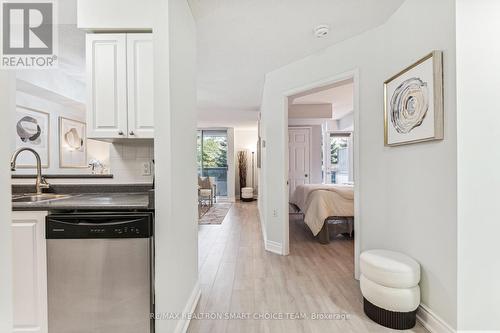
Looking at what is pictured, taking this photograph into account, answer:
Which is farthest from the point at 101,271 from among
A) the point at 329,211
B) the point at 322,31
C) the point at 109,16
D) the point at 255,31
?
the point at 329,211

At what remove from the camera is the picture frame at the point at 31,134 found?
2627mm

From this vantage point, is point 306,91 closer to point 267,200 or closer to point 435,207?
point 267,200

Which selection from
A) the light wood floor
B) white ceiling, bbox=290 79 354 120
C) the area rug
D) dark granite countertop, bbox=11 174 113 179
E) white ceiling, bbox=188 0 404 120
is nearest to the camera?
the light wood floor

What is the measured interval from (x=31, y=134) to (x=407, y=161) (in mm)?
3924

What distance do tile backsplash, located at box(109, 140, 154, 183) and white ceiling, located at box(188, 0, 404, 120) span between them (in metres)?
1.29

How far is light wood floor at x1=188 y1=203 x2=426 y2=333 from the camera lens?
6.06ft

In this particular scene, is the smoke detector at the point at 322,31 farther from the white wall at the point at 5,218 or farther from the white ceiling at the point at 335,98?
the white wall at the point at 5,218

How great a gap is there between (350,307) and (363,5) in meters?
2.51

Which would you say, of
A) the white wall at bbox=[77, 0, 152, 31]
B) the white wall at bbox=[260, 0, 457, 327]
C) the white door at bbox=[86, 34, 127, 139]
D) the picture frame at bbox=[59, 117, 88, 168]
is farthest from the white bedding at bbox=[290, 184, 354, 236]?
the picture frame at bbox=[59, 117, 88, 168]

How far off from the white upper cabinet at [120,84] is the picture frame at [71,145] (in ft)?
5.77

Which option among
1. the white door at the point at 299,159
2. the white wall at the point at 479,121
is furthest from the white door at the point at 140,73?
the white door at the point at 299,159

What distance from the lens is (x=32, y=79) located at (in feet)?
9.04

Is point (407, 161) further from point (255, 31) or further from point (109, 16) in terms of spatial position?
point (109, 16)

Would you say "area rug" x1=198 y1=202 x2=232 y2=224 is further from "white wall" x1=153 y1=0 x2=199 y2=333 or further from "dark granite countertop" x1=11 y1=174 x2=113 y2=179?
"white wall" x1=153 y1=0 x2=199 y2=333
